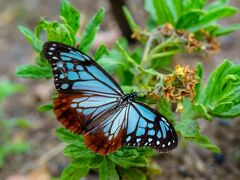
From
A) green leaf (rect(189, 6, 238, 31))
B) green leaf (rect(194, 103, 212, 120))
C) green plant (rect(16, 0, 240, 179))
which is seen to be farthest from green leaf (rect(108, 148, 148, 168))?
green leaf (rect(189, 6, 238, 31))

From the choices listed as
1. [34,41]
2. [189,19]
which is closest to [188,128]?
[189,19]

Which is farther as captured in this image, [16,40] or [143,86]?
[16,40]

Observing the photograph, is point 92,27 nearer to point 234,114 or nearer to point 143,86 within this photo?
point 143,86

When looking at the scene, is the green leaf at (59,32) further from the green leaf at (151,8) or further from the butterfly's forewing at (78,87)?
the green leaf at (151,8)

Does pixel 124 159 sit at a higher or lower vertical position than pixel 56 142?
lower

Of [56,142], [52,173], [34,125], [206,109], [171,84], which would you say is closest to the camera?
[171,84]

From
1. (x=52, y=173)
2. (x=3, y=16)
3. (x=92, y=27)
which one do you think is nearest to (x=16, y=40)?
(x=3, y=16)

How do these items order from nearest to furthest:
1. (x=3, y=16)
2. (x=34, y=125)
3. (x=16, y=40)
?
1. (x=34, y=125)
2. (x=16, y=40)
3. (x=3, y=16)

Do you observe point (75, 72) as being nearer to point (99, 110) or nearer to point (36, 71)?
point (99, 110)
